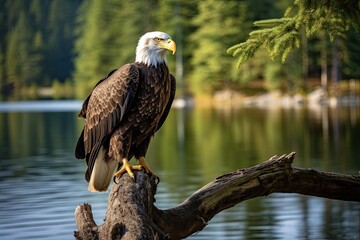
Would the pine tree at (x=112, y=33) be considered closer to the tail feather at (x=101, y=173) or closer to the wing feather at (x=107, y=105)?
the wing feather at (x=107, y=105)

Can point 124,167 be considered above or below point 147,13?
below

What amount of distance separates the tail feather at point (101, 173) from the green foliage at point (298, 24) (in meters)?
1.24

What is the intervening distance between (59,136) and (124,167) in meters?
20.3

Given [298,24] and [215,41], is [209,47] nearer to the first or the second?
[215,41]

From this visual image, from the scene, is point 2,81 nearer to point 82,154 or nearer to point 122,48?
point 122,48

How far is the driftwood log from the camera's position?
228 inches

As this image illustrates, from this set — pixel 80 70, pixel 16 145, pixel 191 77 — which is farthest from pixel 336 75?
pixel 80 70

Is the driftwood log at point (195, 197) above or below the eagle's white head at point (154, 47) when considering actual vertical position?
below

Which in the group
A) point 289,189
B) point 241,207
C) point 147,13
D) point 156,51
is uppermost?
point 147,13

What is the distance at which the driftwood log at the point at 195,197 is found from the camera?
5.80 meters

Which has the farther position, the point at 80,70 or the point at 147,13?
the point at 80,70

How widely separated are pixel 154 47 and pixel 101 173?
40.6 inches

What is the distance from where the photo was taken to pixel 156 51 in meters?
7.10

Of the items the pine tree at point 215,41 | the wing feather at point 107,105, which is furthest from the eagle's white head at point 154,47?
the pine tree at point 215,41
